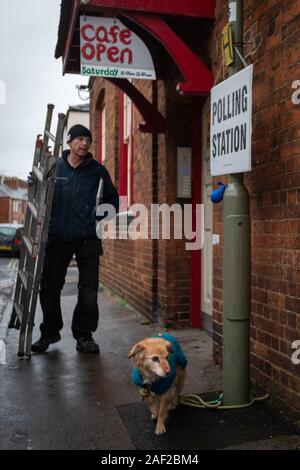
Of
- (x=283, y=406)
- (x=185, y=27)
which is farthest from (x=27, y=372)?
(x=185, y=27)

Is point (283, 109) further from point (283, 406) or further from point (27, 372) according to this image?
point (27, 372)

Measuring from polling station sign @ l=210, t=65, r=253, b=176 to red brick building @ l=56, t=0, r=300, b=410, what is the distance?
317 millimetres

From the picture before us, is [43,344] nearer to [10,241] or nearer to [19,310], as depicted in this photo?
[19,310]

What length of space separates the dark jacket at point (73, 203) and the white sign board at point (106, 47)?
0.89 meters

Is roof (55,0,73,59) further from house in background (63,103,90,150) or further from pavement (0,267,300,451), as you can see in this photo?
house in background (63,103,90,150)

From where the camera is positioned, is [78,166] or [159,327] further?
[159,327]

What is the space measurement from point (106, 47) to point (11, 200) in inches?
2653

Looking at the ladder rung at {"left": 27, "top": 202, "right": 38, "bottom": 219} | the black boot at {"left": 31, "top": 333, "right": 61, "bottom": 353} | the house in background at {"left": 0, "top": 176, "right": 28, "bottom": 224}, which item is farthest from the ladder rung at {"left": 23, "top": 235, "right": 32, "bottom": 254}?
the house in background at {"left": 0, "top": 176, "right": 28, "bottom": 224}

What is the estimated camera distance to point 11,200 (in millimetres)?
69375

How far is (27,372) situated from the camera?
4215 mm

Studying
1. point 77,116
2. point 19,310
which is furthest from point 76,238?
point 77,116

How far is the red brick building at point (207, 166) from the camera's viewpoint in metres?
3.16
